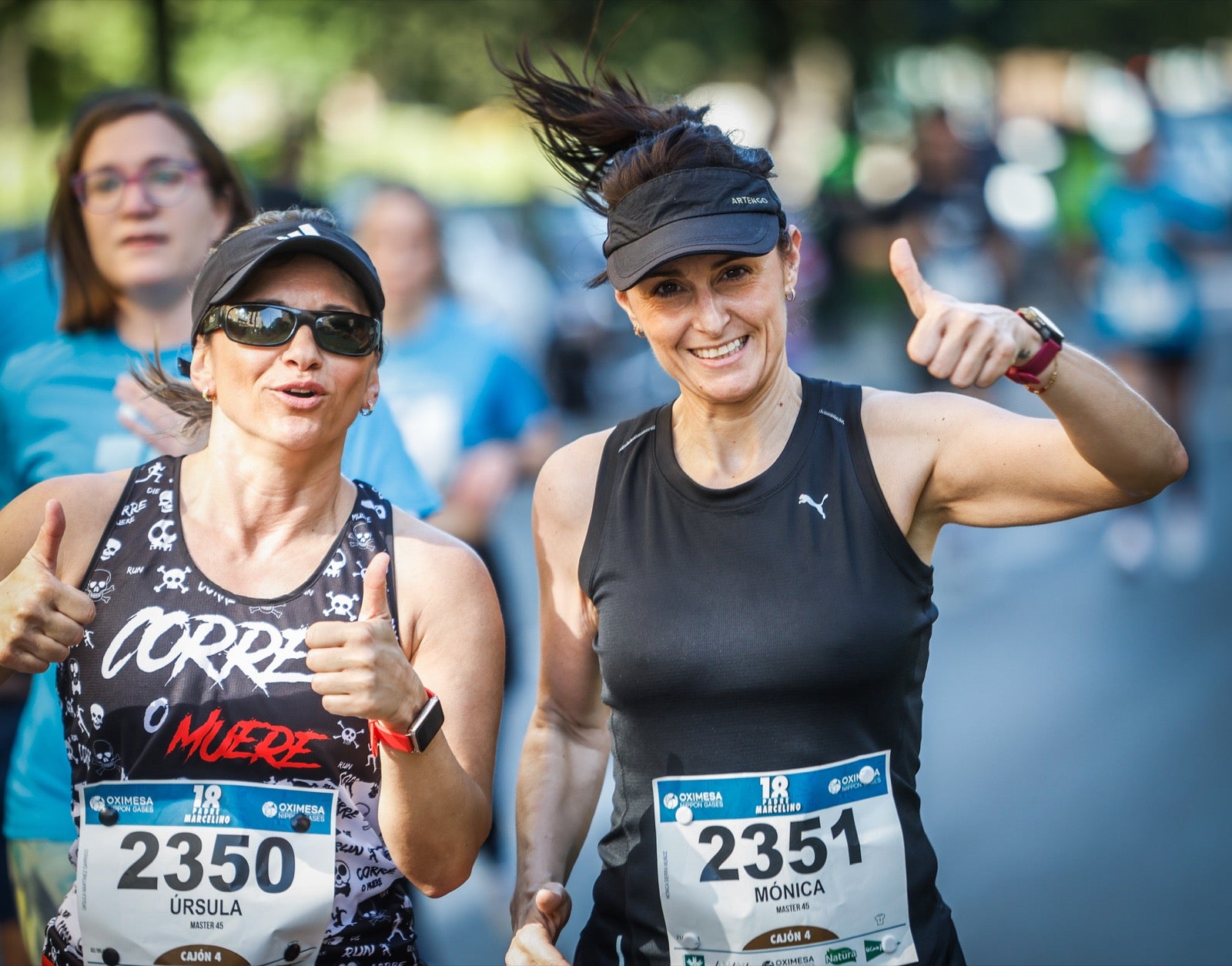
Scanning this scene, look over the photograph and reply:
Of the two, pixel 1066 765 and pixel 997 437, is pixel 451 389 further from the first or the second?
pixel 997 437

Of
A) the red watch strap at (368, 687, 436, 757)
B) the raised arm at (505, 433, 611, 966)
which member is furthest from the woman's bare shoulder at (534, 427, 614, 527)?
the red watch strap at (368, 687, 436, 757)

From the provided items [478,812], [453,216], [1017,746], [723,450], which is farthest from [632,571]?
[453,216]

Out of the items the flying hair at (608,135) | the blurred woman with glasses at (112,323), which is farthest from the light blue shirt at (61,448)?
the flying hair at (608,135)

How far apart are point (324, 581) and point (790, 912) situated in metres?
1.01

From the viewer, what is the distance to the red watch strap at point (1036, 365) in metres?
2.36

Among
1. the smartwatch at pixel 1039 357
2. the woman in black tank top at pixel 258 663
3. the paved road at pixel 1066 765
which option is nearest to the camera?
the smartwatch at pixel 1039 357

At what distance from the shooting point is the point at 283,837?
98.7 inches

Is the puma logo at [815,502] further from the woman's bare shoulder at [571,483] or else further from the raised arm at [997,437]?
the woman's bare shoulder at [571,483]

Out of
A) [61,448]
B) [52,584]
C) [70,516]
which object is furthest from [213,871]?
[61,448]

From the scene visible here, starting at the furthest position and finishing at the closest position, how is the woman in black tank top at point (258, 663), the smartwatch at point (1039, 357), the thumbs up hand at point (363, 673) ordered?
the woman in black tank top at point (258, 663) → the smartwatch at point (1039, 357) → the thumbs up hand at point (363, 673)

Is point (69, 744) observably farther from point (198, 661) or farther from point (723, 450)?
point (723, 450)

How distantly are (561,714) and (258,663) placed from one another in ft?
2.24

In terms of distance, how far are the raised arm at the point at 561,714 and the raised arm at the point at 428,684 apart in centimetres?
17

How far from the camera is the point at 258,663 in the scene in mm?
2502
